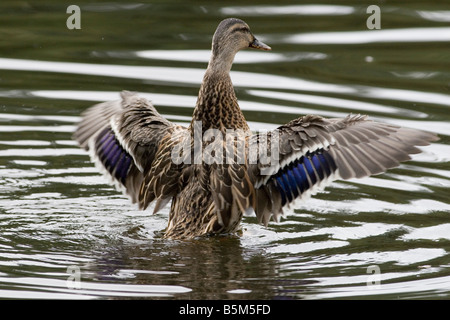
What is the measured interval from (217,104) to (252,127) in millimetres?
2516

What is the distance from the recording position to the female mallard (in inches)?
344

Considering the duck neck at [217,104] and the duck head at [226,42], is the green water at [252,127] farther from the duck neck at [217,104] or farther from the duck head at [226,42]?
the duck head at [226,42]

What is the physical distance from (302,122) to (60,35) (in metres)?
6.49

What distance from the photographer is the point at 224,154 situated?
909cm

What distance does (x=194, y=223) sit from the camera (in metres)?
9.23

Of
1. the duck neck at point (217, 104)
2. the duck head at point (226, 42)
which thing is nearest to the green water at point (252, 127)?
the duck neck at point (217, 104)

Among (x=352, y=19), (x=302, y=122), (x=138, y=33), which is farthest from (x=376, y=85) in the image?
(x=302, y=122)

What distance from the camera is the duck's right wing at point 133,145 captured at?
372 inches

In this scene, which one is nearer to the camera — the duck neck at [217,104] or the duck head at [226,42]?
the duck neck at [217,104]

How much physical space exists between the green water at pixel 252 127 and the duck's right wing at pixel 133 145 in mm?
350

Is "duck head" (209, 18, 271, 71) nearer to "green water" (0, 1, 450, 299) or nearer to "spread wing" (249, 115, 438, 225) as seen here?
"spread wing" (249, 115, 438, 225)

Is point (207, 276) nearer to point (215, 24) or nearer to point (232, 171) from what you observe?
point (232, 171)

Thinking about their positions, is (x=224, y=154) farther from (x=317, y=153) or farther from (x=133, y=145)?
(x=133, y=145)

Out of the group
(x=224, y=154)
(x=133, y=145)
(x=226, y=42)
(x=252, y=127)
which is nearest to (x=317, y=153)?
(x=224, y=154)
